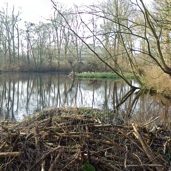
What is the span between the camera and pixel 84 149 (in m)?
3.17

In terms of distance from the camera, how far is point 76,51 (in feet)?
143

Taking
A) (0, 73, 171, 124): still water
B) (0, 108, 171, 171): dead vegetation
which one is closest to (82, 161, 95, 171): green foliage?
(0, 108, 171, 171): dead vegetation

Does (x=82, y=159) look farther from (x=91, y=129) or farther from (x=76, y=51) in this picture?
(x=76, y=51)

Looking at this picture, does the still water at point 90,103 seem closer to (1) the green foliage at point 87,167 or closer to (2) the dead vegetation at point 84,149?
(2) the dead vegetation at point 84,149

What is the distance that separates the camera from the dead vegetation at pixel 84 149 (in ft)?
10.2

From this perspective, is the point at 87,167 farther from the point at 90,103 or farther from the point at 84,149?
the point at 90,103

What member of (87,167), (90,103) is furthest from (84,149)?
(90,103)

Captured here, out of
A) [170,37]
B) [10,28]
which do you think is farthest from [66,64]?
[170,37]

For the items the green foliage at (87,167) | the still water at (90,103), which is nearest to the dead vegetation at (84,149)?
the green foliage at (87,167)

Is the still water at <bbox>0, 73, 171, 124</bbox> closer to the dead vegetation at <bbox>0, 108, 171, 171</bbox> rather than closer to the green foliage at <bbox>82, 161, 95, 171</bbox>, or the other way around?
the dead vegetation at <bbox>0, 108, 171, 171</bbox>

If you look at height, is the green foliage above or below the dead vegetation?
below

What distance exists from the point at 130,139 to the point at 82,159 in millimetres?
709

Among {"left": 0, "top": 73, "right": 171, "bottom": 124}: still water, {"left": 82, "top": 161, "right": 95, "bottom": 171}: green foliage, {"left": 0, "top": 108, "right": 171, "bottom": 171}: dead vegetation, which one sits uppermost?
{"left": 0, "top": 108, "right": 171, "bottom": 171}: dead vegetation

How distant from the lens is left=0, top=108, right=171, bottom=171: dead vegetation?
3.10 m
